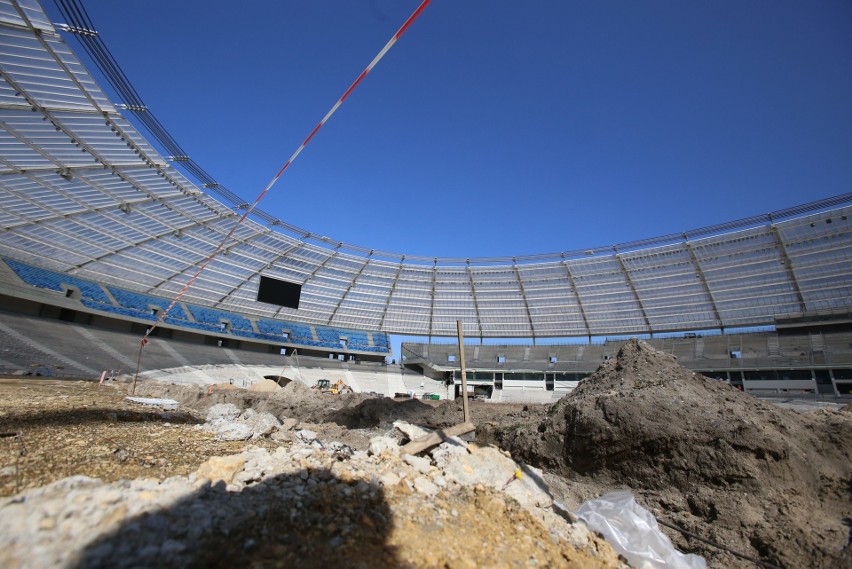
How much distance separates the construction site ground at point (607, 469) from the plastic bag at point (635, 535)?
1.19 feet

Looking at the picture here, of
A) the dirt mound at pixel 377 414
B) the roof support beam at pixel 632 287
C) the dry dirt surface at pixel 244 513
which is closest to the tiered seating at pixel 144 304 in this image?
the dirt mound at pixel 377 414

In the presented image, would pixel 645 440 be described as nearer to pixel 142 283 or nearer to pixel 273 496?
pixel 273 496

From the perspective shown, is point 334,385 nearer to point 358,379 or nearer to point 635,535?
point 358,379

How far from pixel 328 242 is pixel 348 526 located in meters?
33.2

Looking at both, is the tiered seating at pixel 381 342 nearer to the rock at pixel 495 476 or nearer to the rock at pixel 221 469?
the rock at pixel 495 476

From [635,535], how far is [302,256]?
35.7m

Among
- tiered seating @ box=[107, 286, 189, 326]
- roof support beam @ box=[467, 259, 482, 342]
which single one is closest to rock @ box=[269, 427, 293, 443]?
roof support beam @ box=[467, 259, 482, 342]

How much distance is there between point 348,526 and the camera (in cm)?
410

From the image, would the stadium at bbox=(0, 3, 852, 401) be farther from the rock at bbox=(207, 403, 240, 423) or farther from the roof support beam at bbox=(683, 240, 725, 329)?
the rock at bbox=(207, 403, 240, 423)

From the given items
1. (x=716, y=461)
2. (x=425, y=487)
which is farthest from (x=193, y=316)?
(x=716, y=461)

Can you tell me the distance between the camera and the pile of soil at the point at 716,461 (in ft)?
19.5

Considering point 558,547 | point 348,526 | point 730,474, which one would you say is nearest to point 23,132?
point 348,526

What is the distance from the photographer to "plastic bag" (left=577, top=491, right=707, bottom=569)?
5.22 meters

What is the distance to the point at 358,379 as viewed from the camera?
4322cm
